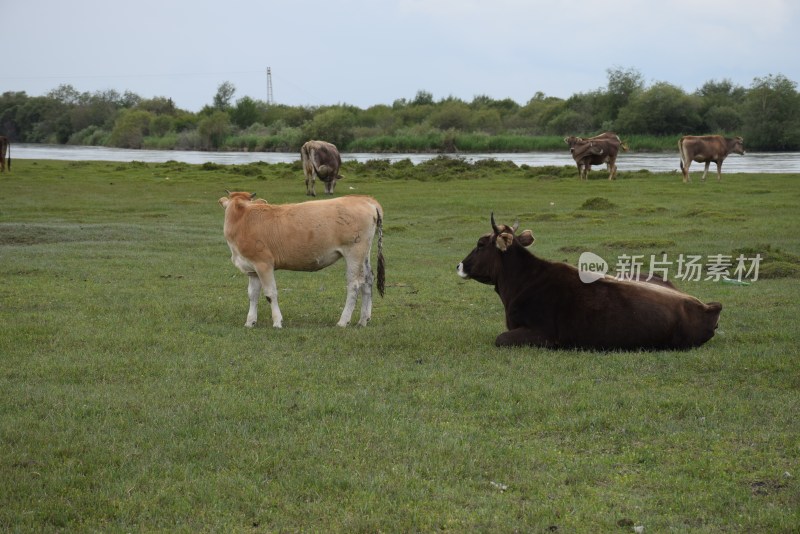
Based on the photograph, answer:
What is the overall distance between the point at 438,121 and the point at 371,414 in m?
109

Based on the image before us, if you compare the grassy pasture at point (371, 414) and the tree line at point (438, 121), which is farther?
the tree line at point (438, 121)

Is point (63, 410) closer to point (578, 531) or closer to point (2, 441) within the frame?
point (2, 441)

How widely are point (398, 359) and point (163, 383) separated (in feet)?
7.96

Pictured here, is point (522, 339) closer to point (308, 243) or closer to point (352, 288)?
point (352, 288)

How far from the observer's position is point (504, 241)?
36.3ft

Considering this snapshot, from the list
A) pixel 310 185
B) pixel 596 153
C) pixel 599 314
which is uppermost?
pixel 596 153

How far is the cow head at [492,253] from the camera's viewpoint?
11.1 m

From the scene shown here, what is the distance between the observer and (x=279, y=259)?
1217 centimetres

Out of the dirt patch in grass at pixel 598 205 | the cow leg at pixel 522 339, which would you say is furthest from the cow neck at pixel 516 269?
the dirt patch in grass at pixel 598 205

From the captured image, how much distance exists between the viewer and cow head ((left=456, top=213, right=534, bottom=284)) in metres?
11.1

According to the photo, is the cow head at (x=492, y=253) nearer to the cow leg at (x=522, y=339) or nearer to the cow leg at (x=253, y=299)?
the cow leg at (x=522, y=339)

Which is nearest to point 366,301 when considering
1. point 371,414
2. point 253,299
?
point 253,299

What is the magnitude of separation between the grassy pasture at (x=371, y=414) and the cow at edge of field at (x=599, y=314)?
0.29 meters

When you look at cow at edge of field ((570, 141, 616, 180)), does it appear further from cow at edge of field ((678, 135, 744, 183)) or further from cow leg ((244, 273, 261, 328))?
cow leg ((244, 273, 261, 328))
